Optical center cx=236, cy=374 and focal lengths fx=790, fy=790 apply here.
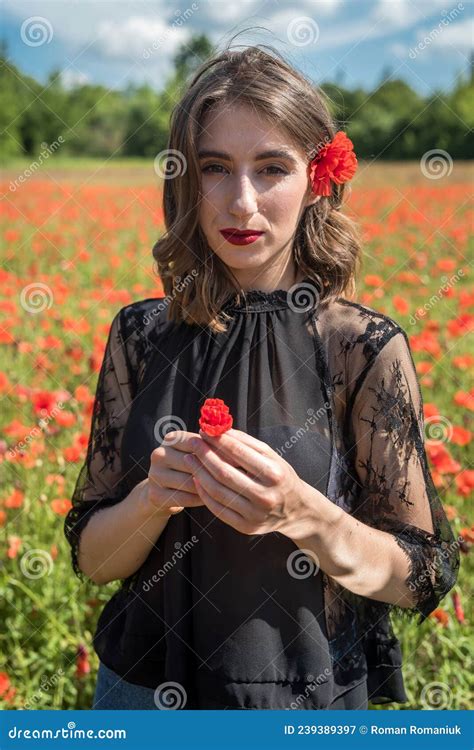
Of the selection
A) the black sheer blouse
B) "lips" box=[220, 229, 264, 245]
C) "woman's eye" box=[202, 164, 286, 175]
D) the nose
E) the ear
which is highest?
"woman's eye" box=[202, 164, 286, 175]

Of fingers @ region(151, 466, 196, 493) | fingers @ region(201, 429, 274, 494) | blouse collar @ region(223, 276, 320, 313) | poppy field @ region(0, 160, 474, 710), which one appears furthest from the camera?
poppy field @ region(0, 160, 474, 710)

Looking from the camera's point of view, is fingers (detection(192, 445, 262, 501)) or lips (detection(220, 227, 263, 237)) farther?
lips (detection(220, 227, 263, 237))

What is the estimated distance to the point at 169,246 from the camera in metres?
1.63

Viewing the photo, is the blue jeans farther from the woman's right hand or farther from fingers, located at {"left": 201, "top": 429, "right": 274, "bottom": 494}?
fingers, located at {"left": 201, "top": 429, "right": 274, "bottom": 494}

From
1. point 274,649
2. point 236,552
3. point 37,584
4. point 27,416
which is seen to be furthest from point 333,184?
point 27,416

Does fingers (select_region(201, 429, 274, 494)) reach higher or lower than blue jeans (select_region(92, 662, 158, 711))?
higher

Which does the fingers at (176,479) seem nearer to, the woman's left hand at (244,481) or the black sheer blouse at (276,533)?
the woman's left hand at (244,481)

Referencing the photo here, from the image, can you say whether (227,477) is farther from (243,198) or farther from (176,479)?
(243,198)

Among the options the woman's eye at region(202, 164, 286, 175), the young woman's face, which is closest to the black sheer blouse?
the young woman's face

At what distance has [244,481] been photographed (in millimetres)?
1173

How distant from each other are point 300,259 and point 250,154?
0.25m

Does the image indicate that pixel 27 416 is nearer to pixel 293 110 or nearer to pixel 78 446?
pixel 78 446

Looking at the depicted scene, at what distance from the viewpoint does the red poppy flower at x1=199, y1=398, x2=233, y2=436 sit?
117cm

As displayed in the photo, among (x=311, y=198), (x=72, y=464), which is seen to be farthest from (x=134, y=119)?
(x=311, y=198)
